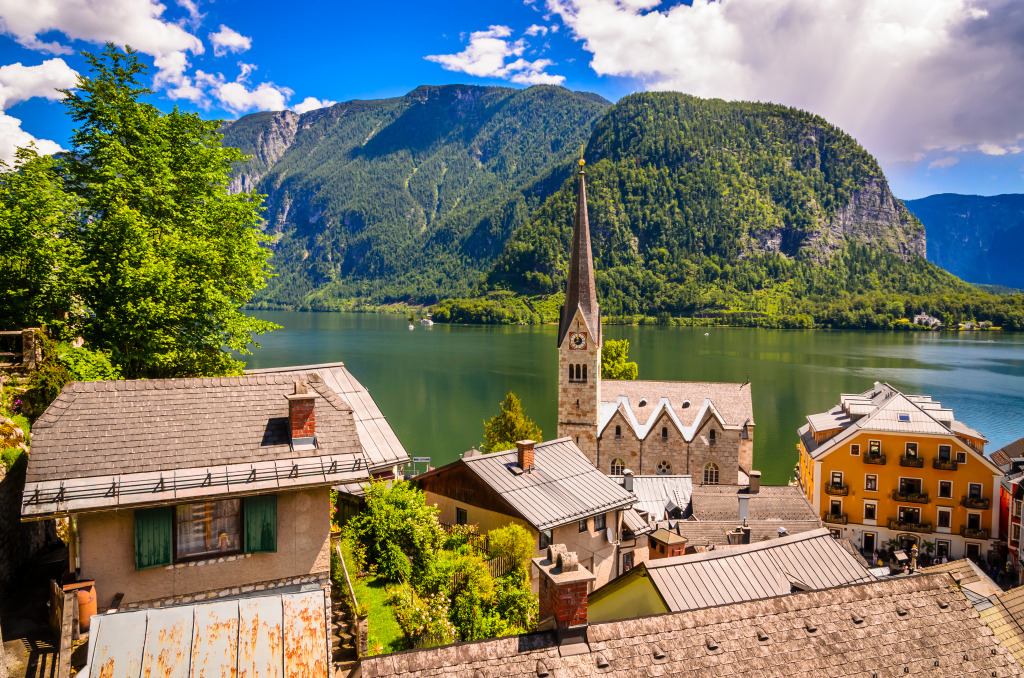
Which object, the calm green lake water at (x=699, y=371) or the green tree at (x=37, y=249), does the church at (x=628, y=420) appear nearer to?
the calm green lake water at (x=699, y=371)

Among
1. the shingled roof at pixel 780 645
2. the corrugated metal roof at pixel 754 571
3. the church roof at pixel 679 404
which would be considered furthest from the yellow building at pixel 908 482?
the shingled roof at pixel 780 645

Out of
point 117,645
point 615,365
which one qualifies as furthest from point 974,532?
point 117,645

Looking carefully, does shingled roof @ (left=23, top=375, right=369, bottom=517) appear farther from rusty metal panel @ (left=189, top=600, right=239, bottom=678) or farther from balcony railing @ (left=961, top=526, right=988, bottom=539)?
balcony railing @ (left=961, top=526, right=988, bottom=539)

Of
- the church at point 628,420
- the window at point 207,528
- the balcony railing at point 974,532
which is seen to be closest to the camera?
the window at point 207,528

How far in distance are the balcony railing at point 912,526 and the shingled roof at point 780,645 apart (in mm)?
27213

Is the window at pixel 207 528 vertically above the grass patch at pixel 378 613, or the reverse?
the window at pixel 207 528

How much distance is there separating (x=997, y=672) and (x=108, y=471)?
44.9ft

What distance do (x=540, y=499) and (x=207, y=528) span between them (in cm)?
1201

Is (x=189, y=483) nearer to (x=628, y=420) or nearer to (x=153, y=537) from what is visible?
(x=153, y=537)

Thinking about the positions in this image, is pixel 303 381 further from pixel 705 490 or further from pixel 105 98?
pixel 705 490

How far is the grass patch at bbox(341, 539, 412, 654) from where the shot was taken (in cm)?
1243

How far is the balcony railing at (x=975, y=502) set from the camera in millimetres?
31297

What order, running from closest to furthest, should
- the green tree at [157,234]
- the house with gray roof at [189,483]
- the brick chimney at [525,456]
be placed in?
the house with gray roof at [189,483] → the green tree at [157,234] → the brick chimney at [525,456]

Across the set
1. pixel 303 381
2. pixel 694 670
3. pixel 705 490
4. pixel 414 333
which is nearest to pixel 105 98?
pixel 303 381
